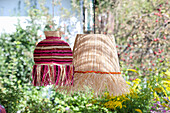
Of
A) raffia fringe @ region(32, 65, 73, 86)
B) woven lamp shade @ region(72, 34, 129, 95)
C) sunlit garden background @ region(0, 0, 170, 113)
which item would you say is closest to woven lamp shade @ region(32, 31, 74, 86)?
raffia fringe @ region(32, 65, 73, 86)

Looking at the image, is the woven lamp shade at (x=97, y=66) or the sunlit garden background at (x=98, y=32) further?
the sunlit garden background at (x=98, y=32)

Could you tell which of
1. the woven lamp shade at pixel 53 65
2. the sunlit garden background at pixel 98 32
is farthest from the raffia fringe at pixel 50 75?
the sunlit garden background at pixel 98 32

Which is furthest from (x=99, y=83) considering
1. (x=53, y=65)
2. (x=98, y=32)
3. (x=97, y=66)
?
(x=98, y=32)

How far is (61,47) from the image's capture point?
116cm

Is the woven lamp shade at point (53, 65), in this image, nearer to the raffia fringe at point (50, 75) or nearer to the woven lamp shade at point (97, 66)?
the raffia fringe at point (50, 75)

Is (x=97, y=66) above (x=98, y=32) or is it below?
below

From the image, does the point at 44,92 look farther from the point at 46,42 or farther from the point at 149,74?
the point at 46,42

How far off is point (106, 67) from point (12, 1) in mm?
3381

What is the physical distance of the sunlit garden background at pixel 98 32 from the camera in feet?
8.27

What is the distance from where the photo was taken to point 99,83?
1.22 metres

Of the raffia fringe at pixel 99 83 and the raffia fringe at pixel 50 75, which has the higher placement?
the raffia fringe at pixel 50 75

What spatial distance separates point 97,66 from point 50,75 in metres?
0.27

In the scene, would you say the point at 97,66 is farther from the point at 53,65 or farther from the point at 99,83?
the point at 53,65

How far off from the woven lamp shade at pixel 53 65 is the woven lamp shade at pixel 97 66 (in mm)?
117
